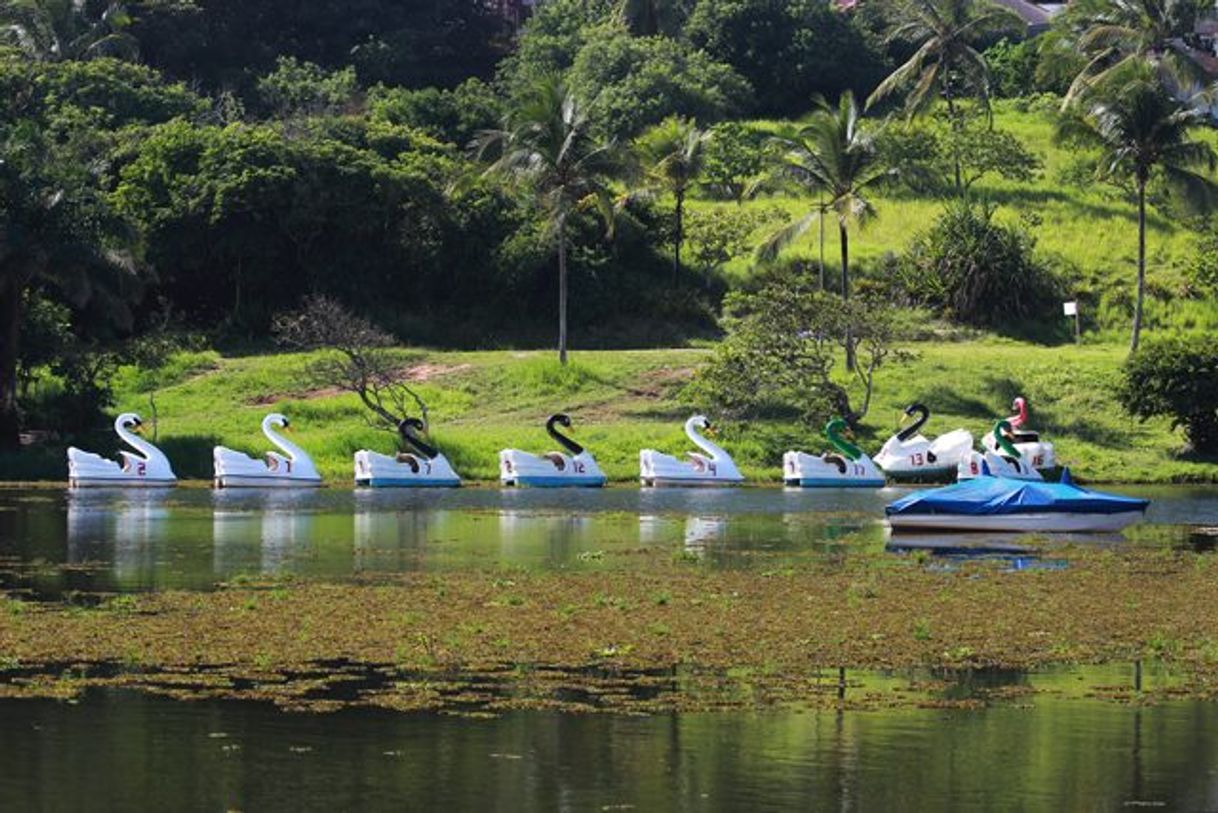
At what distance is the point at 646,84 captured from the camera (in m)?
85.2

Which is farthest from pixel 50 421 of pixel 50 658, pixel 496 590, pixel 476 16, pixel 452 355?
pixel 476 16

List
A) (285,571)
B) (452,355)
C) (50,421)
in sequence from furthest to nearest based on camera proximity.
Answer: (452,355) < (50,421) < (285,571)

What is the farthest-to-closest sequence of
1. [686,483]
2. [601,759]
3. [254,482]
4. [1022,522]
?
1. [686,483]
2. [254,482]
3. [1022,522]
4. [601,759]

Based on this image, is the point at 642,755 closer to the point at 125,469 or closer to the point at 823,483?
the point at 125,469

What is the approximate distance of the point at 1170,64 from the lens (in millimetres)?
80000

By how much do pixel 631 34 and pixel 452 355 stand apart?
37.3m

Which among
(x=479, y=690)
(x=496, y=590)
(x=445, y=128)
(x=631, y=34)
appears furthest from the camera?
(x=631, y=34)

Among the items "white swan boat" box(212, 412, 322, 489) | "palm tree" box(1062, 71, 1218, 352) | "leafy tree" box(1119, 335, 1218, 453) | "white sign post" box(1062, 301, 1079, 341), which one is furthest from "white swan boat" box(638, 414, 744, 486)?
"white sign post" box(1062, 301, 1079, 341)

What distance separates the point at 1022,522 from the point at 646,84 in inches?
1902

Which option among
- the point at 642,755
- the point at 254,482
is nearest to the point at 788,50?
the point at 254,482

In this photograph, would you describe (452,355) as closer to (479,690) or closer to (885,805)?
(479,690)

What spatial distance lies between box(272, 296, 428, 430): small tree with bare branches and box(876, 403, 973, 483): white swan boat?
38.0 feet

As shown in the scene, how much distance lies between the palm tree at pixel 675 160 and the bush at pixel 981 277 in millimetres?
7533

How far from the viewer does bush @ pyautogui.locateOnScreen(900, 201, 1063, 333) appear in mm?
70500
